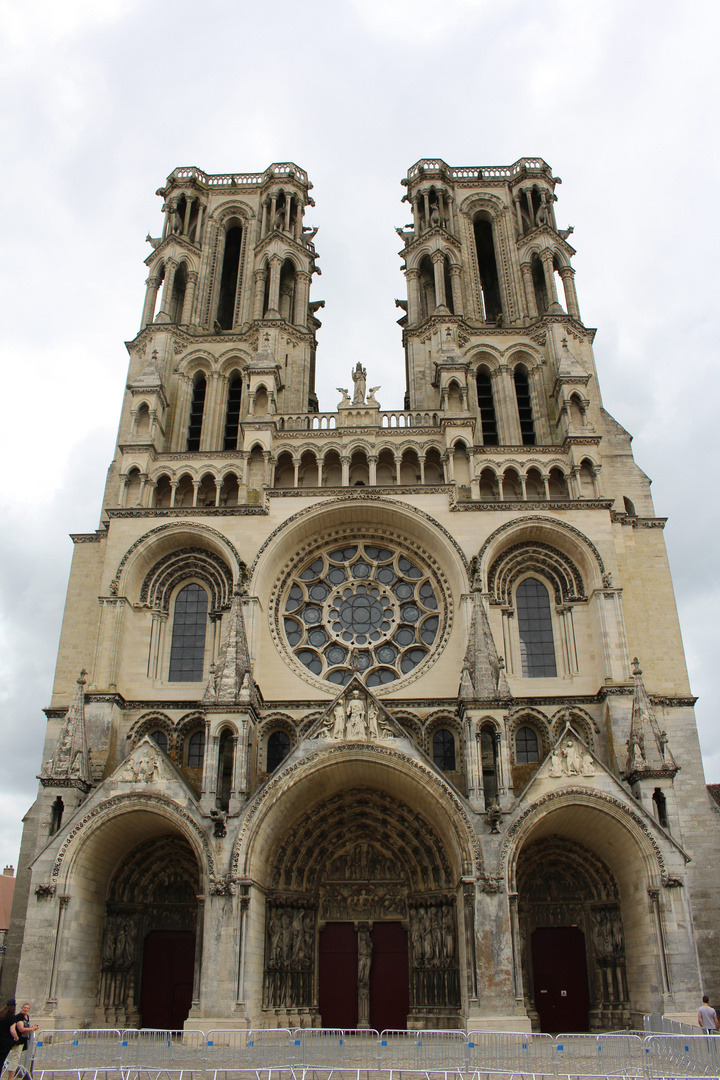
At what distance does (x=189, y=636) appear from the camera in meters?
22.6

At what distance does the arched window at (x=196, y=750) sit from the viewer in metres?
21.1

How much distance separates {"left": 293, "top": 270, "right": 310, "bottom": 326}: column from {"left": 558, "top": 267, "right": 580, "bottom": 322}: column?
920 centimetres

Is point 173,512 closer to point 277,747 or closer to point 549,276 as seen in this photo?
point 277,747

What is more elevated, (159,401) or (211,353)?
(211,353)

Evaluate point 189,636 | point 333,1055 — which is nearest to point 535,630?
point 189,636

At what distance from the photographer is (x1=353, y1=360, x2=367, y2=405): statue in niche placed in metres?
25.8

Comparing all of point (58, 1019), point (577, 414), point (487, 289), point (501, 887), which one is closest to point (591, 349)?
point (577, 414)

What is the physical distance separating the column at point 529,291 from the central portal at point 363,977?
2024 centimetres

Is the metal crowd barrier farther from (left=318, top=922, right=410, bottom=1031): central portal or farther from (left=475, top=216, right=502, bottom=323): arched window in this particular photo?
(left=475, top=216, right=502, bottom=323): arched window

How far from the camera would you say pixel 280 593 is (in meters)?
23.0

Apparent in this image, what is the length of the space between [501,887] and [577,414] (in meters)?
14.0

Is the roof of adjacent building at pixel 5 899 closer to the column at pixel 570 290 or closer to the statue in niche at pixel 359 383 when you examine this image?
the statue in niche at pixel 359 383

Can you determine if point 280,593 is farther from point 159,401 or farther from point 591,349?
point 591,349

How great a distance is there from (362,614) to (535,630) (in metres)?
4.73
